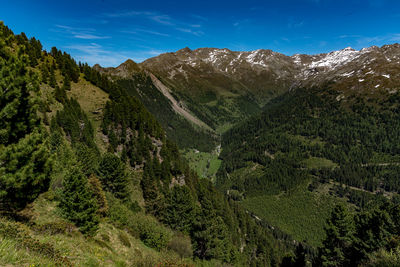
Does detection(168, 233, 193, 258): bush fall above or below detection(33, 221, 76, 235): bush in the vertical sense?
below

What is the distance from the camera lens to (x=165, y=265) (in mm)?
17359

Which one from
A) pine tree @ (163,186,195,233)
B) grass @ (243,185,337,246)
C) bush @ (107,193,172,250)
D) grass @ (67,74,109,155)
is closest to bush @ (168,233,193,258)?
bush @ (107,193,172,250)

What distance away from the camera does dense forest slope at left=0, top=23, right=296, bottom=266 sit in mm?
14961

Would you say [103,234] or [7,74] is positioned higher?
[7,74]

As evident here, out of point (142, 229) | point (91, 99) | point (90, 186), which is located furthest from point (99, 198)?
A: point (91, 99)

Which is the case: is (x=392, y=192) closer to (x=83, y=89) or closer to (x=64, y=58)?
(x=83, y=89)

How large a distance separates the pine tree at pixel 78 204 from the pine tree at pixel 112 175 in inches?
847

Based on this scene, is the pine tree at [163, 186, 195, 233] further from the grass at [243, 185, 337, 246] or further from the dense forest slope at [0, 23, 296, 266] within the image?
the grass at [243, 185, 337, 246]

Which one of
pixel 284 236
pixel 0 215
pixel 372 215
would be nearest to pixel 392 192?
pixel 284 236

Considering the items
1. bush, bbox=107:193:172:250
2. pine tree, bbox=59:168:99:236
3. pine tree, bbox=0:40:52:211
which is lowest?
bush, bbox=107:193:172:250

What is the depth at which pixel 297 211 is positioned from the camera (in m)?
160

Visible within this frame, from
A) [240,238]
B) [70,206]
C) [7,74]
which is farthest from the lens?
[240,238]

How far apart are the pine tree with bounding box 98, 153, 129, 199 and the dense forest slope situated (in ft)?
0.77

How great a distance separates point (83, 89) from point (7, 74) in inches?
3739
